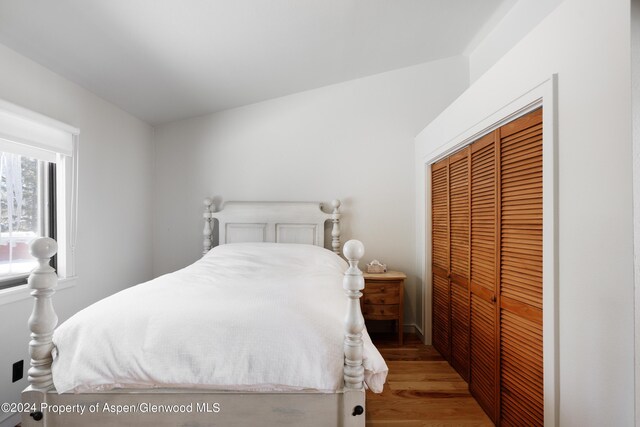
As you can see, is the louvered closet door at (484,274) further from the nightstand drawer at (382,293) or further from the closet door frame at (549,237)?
the nightstand drawer at (382,293)

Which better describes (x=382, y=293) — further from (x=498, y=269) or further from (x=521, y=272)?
(x=521, y=272)

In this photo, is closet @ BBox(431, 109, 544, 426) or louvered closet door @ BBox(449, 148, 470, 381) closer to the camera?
closet @ BBox(431, 109, 544, 426)

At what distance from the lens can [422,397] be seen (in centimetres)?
210

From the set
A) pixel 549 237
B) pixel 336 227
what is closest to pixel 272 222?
pixel 336 227

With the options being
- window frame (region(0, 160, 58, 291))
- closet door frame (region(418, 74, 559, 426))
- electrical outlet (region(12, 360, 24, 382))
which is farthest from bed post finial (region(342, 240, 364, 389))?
A: window frame (region(0, 160, 58, 291))

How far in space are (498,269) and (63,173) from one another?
2.87m

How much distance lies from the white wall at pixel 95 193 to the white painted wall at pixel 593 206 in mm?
2738

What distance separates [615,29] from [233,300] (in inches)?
69.9

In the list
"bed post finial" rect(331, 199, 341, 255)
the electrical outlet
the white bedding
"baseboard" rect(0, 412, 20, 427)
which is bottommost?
"baseboard" rect(0, 412, 20, 427)

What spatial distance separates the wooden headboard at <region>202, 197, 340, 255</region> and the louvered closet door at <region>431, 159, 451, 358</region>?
92 cm

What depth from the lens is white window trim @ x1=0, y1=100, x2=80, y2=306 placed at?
1.98 metres

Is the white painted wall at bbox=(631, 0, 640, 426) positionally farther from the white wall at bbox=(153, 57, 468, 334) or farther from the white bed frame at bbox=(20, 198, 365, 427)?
the white wall at bbox=(153, 57, 468, 334)

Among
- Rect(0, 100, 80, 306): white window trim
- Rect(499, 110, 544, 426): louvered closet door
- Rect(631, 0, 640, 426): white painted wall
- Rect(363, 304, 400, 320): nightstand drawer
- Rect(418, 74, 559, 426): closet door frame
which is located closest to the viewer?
Rect(631, 0, 640, 426): white painted wall

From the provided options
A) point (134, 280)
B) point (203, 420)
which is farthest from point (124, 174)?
point (203, 420)
